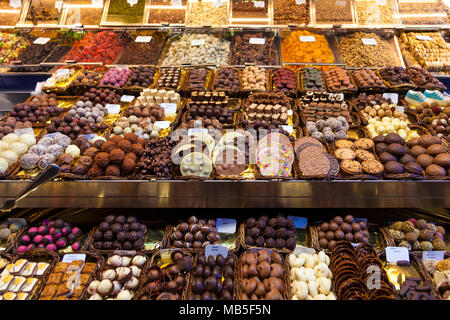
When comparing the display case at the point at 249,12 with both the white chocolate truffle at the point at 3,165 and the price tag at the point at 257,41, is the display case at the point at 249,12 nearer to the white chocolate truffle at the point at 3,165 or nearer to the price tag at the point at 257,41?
the price tag at the point at 257,41

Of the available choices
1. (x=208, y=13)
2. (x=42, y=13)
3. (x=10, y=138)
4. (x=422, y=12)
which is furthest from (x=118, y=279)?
(x=422, y=12)

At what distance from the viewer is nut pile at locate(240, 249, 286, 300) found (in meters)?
2.20

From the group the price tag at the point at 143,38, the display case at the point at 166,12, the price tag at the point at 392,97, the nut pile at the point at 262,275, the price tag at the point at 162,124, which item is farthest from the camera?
the display case at the point at 166,12

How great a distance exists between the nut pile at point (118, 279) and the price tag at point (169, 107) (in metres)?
1.75

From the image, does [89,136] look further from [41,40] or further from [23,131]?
[41,40]

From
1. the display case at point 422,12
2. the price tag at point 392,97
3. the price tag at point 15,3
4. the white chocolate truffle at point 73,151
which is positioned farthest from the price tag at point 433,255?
the price tag at point 15,3

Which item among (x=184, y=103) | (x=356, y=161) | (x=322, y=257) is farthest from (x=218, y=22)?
(x=322, y=257)

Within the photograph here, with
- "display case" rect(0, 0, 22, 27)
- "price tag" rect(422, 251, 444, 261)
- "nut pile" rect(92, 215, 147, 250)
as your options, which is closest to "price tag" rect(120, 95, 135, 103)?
"nut pile" rect(92, 215, 147, 250)

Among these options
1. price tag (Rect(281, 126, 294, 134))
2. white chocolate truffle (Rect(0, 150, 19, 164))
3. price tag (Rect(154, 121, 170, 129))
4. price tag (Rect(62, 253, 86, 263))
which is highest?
price tag (Rect(154, 121, 170, 129))

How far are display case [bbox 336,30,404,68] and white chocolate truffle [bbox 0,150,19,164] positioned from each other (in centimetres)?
430

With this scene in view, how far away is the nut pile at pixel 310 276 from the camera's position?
7.38 ft

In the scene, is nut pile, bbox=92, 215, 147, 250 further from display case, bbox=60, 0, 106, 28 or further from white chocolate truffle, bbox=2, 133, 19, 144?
display case, bbox=60, 0, 106, 28

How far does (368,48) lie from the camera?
189 inches
